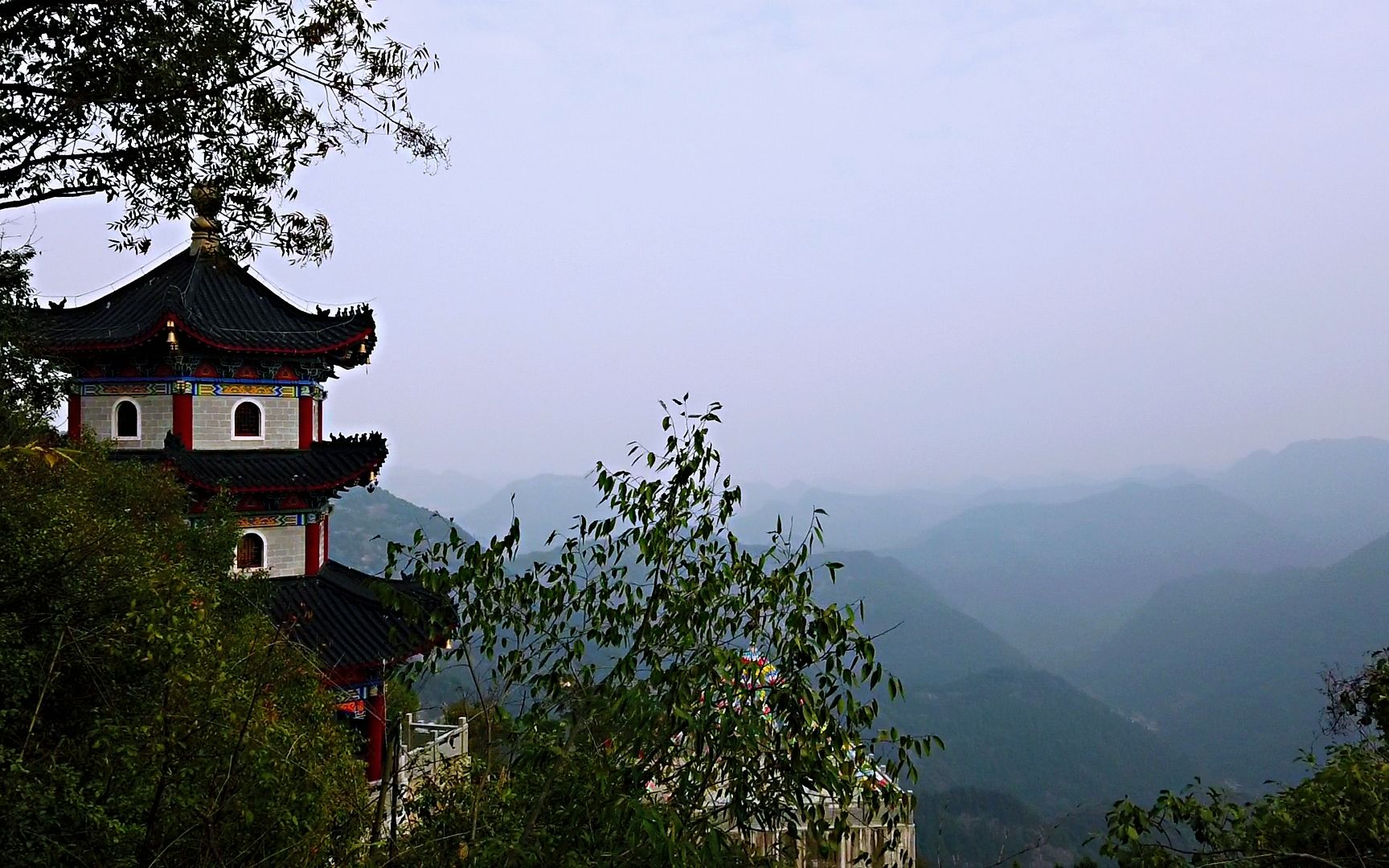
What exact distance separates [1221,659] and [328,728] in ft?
532

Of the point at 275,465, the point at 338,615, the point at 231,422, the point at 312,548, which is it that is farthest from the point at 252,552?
the point at 231,422

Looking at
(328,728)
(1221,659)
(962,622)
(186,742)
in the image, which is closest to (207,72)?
(186,742)

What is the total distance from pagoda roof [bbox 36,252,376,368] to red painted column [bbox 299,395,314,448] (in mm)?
822

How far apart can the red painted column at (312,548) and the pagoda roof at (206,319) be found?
2689 millimetres

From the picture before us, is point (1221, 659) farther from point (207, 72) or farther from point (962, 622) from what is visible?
point (207, 72)

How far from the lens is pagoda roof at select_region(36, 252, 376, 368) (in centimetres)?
1210

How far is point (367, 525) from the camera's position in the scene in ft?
417

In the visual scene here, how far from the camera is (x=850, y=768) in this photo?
425cm

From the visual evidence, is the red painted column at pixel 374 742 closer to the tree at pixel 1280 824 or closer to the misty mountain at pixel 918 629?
the tree at pixel 1280 824

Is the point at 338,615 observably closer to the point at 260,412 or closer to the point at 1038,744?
the point at 260,412

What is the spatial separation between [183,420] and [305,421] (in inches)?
66.7

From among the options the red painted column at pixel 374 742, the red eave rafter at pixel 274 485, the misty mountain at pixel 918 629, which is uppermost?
the red eave rafter at pixel 274 485

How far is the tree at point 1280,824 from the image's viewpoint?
14.2 ft

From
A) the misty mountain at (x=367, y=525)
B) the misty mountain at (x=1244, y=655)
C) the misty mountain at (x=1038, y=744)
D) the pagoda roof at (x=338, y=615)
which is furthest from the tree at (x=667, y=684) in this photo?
the misty mountain at (x=1244, y=655)
